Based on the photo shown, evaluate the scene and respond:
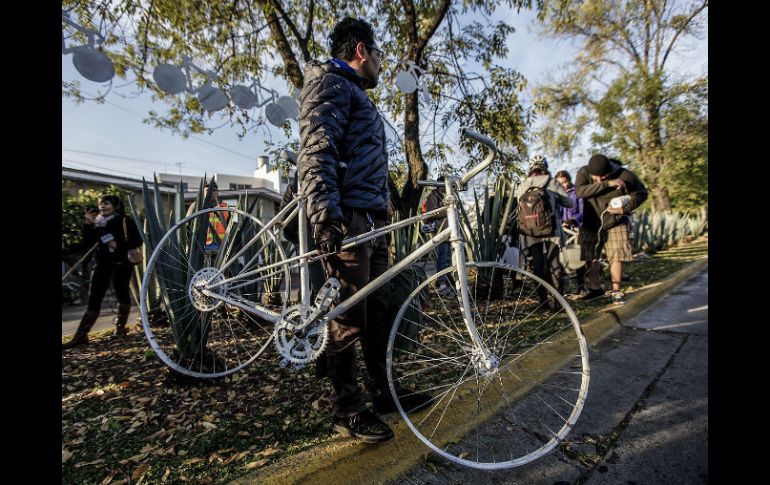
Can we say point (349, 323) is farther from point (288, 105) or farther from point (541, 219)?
point (288, 105)

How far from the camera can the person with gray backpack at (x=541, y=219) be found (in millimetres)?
4102

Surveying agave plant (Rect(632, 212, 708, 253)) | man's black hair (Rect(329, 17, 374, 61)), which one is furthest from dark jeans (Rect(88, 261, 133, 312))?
agave plant (Rect(632, 212, 708, 253))

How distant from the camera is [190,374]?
217 cm

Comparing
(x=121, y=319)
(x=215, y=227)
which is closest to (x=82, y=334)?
(x=121, y=319)

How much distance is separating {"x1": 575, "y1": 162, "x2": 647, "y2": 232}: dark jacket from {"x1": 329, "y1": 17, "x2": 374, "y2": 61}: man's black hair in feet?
11.8

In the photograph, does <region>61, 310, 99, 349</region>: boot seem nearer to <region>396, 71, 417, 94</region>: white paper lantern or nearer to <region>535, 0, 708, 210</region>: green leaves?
<region>396, 71, 417, 94</region>: white paper lantern

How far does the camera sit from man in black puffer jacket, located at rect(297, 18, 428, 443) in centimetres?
158

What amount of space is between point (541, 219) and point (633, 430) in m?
2.73

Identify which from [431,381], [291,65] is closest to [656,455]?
[431,381]

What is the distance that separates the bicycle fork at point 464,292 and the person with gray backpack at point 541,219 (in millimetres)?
2716

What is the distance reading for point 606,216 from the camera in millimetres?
4270
